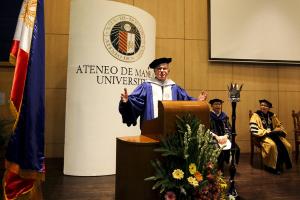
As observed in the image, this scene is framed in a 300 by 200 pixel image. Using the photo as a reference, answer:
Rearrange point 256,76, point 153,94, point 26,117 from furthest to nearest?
point 256,76 → point 153,94 → point 26,117

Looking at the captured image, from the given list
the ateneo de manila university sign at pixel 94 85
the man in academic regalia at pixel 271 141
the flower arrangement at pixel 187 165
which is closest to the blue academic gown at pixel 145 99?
the flower arrangement at pixel 187 165

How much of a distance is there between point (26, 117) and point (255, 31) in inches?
197

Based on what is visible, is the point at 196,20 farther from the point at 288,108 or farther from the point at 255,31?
the point at 288,108

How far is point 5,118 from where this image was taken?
503 cm

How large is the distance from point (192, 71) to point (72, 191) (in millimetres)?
3448

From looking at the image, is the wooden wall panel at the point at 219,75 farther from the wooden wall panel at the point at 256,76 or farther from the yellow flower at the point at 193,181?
the yellow flower at the point at 193,181

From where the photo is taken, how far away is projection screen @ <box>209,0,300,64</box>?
5.71 meters

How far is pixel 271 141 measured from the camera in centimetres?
458

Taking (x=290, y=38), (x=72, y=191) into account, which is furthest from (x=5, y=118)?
(x=290, y=38)

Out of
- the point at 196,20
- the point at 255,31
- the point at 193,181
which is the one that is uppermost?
the point at 196,20

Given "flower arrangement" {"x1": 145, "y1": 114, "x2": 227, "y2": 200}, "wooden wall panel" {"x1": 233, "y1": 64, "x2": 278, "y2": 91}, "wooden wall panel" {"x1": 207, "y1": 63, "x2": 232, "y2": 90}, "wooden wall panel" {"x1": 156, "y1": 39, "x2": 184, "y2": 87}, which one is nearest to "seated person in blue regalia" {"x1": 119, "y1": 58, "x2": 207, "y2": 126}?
"flower arrangement" {"x1": 145, "y1": 114, "x2": 227, "y2": 200}

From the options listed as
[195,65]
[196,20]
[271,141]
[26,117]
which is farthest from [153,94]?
[196,20]

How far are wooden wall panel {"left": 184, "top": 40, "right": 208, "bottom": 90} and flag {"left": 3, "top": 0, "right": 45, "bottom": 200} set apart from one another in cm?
382

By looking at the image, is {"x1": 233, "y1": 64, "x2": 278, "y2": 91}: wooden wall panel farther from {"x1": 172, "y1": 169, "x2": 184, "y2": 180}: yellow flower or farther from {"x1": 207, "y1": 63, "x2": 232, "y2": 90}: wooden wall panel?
{"x1": 172, "y1": 169, "x2": 184, "y2": 180}: yellow flower
